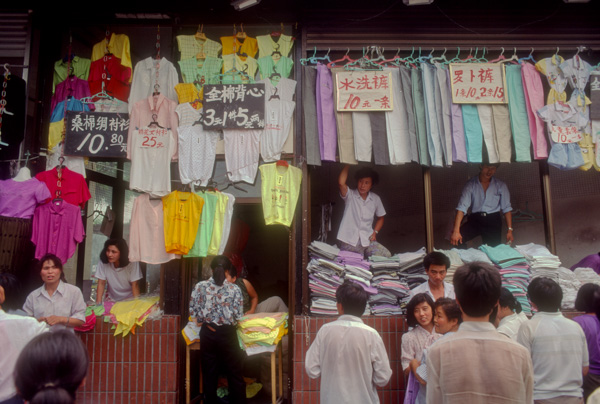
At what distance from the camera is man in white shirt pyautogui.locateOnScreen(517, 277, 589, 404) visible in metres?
3.51

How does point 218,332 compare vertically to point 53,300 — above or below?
below

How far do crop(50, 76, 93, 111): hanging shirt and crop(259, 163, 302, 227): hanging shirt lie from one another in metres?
2.85

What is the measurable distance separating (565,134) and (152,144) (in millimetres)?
5432

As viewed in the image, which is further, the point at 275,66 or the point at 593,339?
the point at 275,66

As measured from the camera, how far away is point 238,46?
20.8 ft

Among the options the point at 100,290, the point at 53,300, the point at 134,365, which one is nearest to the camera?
the point at 53,300

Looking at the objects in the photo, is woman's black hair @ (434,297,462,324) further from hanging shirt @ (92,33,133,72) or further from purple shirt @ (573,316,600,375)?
hanging shirt @ (92,33,133,72)

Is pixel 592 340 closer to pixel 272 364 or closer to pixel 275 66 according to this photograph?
pixel 272 364

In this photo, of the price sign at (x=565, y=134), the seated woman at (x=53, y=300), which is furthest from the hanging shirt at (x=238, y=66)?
the price sign at (x=565, y=134)

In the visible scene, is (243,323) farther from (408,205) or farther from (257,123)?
(408,205)

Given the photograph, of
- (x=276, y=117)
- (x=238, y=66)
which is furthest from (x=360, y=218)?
(x=238, y=66)

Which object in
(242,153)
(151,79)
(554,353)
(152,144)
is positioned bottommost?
(554,353)

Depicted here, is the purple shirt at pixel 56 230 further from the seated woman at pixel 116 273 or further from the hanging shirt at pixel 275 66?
the hanging shirt at pixel 275 66

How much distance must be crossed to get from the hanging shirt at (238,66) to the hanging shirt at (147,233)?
194 cm
